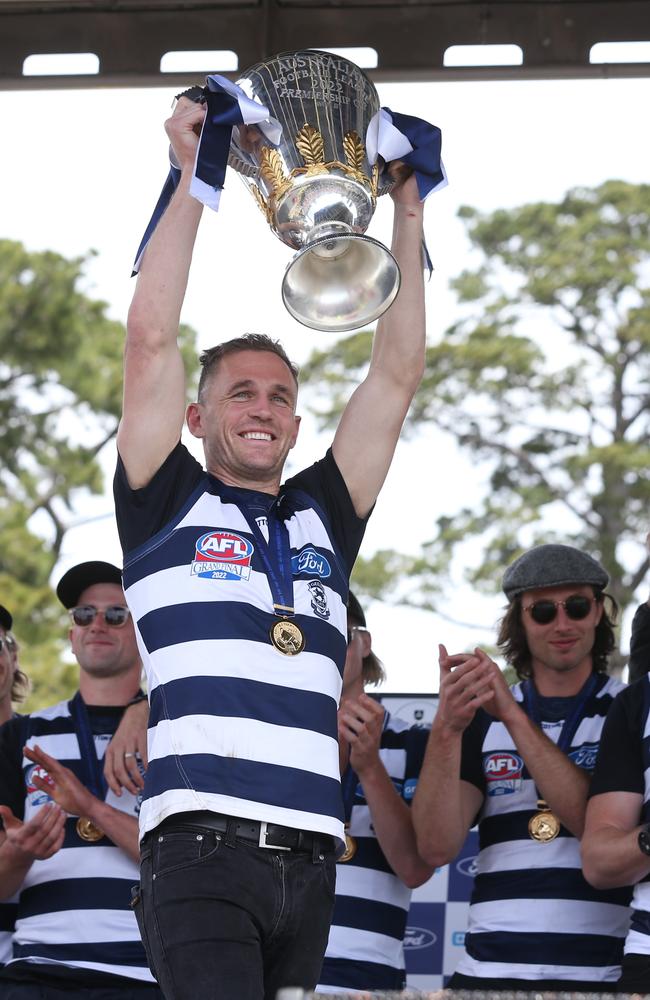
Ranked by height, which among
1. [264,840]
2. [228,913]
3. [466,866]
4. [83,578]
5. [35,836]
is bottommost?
[228,913]

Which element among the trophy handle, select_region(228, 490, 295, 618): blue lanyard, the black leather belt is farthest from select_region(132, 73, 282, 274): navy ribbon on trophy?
the black leather belt

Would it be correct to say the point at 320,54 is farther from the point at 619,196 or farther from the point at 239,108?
the point at 619,196

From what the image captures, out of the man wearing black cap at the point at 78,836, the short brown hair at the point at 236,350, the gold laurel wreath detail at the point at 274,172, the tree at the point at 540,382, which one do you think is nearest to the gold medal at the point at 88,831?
the man wearing black cap at the point at 78,836

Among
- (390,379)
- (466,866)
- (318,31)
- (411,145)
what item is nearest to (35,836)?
(390,379)

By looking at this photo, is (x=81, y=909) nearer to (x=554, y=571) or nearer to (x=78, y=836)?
(x=78, y=836)

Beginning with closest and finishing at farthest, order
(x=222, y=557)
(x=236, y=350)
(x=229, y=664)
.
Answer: (x=229, y=664) → (x=222, y=557) → (x=236, y=350)

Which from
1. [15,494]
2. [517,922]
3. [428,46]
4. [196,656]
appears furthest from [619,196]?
[196,656]

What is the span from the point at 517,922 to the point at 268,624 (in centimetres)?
147

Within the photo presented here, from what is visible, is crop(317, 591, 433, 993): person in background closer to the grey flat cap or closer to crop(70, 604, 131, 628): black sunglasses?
the grey flat cap

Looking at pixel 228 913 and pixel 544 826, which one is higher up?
pixel 544 826

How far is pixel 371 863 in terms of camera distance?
383 centimetres

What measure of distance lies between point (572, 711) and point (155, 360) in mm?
1738

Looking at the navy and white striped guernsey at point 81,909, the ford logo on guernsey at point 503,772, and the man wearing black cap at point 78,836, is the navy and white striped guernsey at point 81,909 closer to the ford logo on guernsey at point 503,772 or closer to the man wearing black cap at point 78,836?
the man wearing black cap at point 78,836

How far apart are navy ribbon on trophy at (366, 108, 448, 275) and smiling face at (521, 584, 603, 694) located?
3.92 ft
